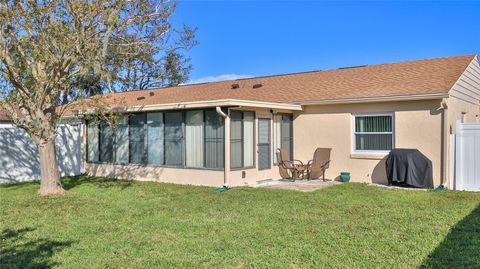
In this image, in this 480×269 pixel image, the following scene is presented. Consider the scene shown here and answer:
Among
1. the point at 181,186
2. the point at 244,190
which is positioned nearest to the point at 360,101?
the point at 244,190

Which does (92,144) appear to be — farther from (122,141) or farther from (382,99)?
(382,99)

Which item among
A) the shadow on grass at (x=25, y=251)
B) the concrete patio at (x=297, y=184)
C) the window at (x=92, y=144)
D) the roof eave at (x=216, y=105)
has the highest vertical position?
the roof eave at (x=216, y=105)

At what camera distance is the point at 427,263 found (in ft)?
15.8

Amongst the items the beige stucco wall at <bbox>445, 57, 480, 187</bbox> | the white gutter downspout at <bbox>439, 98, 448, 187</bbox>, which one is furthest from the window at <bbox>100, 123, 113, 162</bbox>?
the beige stucco wall at <bbox>445, 57, 480, 187</bbox>

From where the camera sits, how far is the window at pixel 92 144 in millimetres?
15320

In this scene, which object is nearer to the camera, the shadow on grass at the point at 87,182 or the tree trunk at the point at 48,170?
the tree trunk at the point at 48,170

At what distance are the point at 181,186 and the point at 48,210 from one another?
3.98 m

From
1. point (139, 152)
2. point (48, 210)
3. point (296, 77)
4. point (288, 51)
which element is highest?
point (288, 51)

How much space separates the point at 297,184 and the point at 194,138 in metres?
3.37

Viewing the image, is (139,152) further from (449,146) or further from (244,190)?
(449,146)

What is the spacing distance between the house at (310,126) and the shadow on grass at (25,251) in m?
5.79

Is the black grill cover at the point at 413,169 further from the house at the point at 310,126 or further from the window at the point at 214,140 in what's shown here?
the window at the point at 214,140

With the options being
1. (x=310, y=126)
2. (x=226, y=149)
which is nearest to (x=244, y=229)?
(x=226, y=149)

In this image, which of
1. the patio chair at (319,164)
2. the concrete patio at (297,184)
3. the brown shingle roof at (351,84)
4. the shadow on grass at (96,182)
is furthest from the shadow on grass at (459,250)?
the shadow on grass at (96,182)
